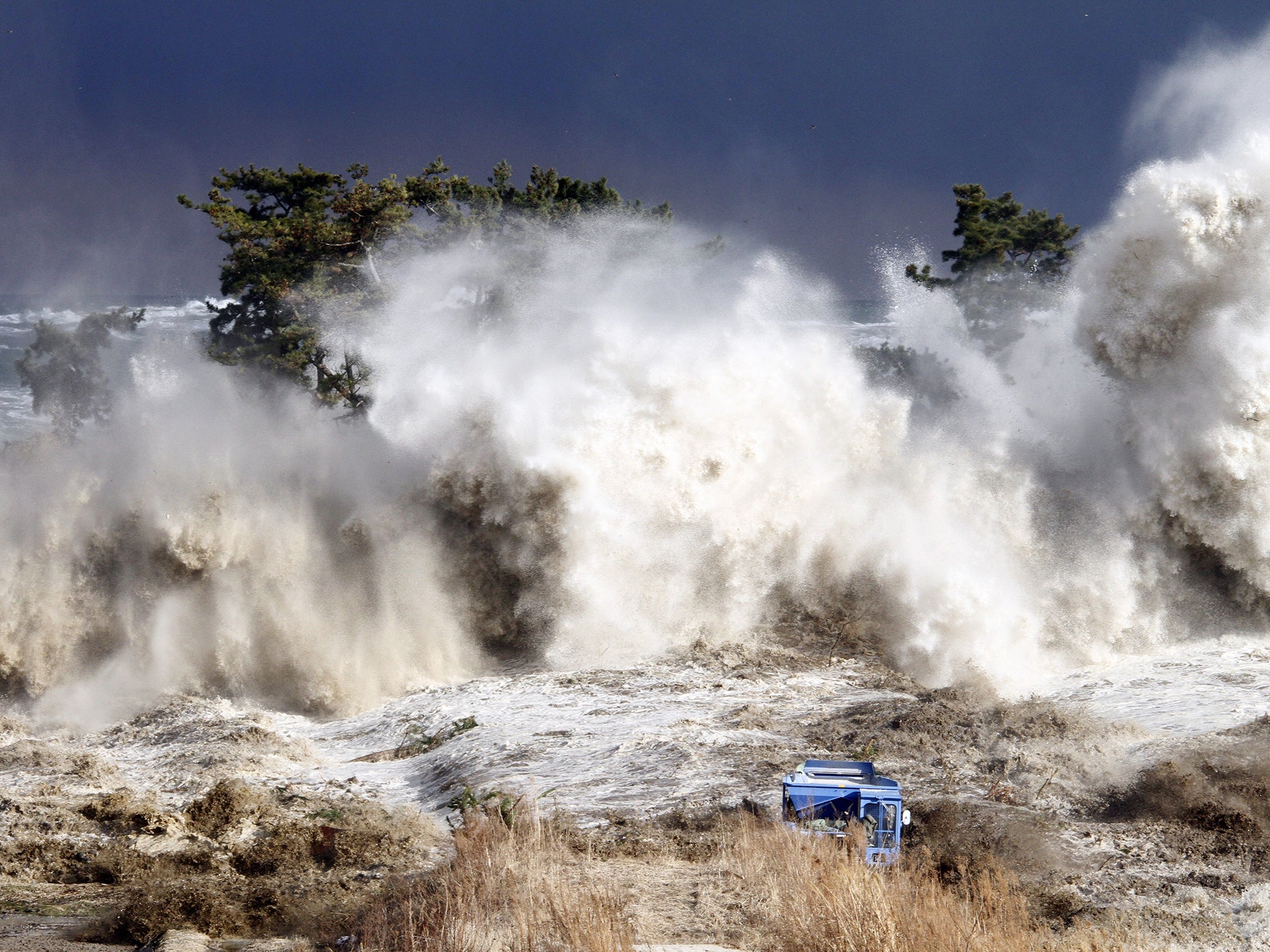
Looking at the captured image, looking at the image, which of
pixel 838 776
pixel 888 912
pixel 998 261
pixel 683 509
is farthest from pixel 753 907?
pixel 998 261

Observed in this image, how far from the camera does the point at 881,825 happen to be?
32.3 feet

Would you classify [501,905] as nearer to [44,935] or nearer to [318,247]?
[44,935]

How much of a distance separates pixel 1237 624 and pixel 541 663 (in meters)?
11.4

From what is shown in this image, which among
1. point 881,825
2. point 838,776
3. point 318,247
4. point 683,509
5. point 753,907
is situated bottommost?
point 753,907

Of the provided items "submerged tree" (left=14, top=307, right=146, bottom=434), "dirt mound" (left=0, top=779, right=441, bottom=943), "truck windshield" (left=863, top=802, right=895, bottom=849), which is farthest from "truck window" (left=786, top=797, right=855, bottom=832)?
"submerged tree" (left=14, top=307, right=146, bottom=434)

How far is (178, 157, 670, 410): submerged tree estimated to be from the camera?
1076 inches

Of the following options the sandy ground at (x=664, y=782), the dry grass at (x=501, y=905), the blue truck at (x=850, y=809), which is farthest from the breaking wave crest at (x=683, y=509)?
the dry grass at (x=501, y=905)

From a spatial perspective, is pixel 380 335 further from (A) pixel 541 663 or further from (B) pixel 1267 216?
(B) pixel 1267 216

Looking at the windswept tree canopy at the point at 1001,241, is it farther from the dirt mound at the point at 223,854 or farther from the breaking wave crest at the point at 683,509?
the dirt mound at the point at 223,854

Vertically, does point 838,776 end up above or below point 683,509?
below

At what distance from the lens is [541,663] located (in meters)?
19.1

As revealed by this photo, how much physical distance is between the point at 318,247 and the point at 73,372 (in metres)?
16.5

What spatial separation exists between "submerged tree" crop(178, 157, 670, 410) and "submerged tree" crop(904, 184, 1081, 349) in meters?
13.5

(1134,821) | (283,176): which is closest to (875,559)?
(1134,821)
